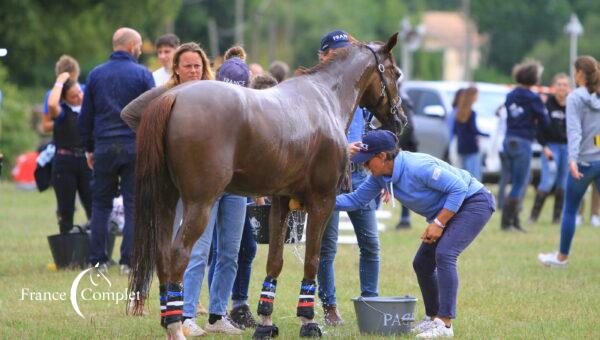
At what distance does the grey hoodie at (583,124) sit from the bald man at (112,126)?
438cm

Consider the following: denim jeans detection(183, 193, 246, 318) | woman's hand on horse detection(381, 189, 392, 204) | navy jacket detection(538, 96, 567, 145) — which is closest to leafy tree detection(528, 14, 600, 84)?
navy jacket detection(538, 96, 567, 145)

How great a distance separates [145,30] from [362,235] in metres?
40.2

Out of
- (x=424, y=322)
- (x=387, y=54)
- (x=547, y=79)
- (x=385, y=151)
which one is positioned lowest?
(x=547, y=79)

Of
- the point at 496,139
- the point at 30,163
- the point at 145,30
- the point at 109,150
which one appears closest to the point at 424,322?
the point at 109,150

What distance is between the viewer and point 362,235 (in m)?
8.18

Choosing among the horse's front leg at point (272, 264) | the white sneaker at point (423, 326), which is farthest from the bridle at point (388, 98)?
the white sneaker at point (423, 326)

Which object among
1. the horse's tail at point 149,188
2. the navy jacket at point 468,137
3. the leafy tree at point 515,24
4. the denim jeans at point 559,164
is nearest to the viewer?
the horse's tail at point 149,188

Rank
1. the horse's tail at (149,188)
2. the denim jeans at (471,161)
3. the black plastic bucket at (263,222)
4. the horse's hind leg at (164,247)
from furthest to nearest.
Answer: the denim jeans at (471,161) < the black plastic bucket at (263,222) < the horse's hind leg at (164,247) < the horse's tail at (149,188)

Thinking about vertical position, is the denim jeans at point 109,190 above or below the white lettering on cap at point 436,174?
below

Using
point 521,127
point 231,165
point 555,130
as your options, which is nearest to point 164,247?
point 231,165

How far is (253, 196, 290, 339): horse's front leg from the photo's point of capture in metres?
7.14

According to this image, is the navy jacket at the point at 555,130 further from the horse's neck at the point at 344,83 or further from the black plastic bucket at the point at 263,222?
the black plastic bucket at the point at 263,222

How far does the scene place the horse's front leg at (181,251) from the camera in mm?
6344

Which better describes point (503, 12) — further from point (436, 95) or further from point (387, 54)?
point (387, 54)
